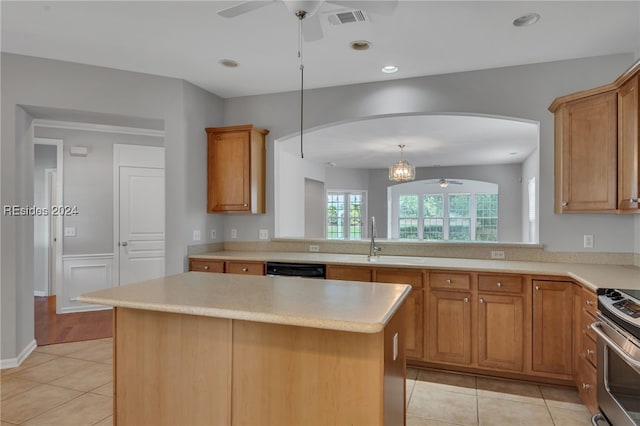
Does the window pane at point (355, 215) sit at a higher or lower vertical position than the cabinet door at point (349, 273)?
higher

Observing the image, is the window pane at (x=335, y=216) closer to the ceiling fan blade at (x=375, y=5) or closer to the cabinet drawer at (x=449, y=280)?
the cabinet drawer at (x=449, y=280)

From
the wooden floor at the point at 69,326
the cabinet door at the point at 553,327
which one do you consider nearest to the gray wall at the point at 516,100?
the cabinet door at the point at 553,327

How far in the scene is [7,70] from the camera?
3373mm

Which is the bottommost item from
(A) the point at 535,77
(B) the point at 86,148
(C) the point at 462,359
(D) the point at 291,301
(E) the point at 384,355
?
(C) the point at 462,359

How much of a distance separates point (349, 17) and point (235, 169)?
6.99 feet

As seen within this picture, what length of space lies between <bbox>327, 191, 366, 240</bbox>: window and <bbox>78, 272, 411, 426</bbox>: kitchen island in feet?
25.2

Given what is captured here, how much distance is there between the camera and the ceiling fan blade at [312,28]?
2.23m

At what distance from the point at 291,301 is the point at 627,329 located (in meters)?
1.65

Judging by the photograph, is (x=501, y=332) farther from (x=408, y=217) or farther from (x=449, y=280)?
(x=408, y=217)

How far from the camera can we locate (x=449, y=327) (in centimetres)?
314

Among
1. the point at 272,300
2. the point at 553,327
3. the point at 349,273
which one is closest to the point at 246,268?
the point at 349,273

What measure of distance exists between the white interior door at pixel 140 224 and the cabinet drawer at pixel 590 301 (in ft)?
15.7

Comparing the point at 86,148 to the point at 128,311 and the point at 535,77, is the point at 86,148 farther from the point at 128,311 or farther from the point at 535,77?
the point at 535,77

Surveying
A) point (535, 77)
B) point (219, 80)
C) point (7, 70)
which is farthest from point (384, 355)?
point (7, 70)
